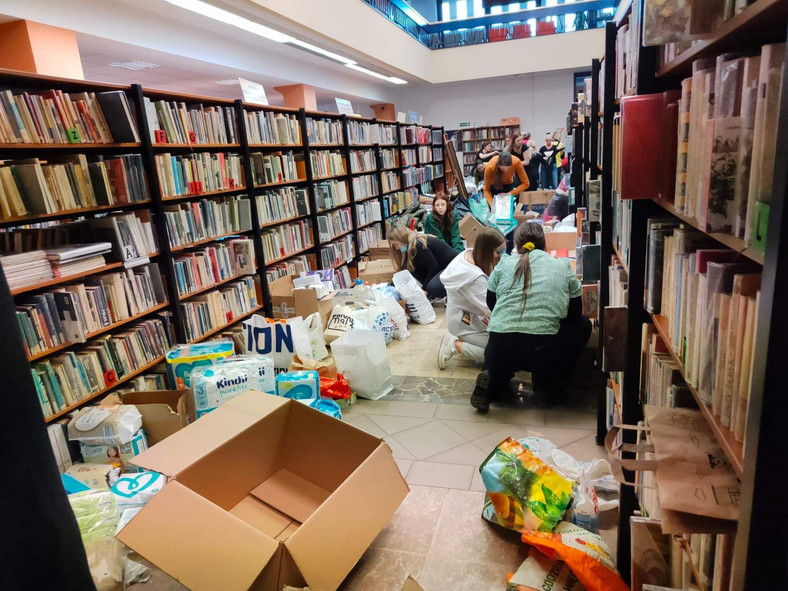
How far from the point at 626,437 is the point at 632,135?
1.02 metres

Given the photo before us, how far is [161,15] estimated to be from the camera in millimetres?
4535

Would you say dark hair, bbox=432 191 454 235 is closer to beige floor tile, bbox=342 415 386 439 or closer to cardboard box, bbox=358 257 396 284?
cardboard box, bbox=358 257 396 284

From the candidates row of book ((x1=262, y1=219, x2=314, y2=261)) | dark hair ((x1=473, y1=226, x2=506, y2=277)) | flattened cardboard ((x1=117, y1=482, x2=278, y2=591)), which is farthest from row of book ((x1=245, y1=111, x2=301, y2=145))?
flattened cardboard ((x1=117, y1=482, x2=278, y2=591))

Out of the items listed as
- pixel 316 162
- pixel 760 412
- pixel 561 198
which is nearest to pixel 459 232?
pixel 561 198

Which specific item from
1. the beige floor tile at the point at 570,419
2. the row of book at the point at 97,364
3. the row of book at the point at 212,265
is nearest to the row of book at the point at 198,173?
the row of book at the point at 212,265

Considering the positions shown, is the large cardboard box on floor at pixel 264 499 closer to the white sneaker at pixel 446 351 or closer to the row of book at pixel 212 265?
the row of book at pixel 212 265

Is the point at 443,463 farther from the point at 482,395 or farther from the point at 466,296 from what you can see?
the point at 466,296

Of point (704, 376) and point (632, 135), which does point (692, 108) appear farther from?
point (704, 376)

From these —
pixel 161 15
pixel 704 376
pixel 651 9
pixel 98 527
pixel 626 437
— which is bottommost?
pixel 98 527

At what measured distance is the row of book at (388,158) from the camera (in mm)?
7343

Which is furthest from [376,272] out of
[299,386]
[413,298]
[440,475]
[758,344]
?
[758,344]

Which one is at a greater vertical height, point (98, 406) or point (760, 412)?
point (760, 412)

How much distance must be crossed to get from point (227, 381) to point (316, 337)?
1.05 meters

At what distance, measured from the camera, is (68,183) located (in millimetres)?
2633
